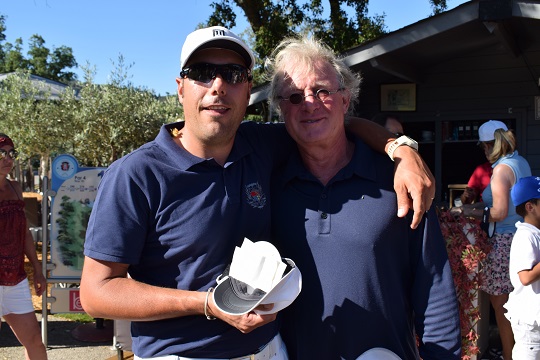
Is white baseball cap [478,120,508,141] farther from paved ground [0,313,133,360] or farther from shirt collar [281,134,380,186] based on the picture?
paved ground [0,313,133,360]

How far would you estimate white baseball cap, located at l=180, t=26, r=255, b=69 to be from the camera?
79.3 inches

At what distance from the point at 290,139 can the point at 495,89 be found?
7.02m

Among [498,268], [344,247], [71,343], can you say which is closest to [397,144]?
[344,247]

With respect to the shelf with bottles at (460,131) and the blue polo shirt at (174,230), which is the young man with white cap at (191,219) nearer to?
→ the blue polo shirt at (174,230)

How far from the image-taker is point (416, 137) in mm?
9133

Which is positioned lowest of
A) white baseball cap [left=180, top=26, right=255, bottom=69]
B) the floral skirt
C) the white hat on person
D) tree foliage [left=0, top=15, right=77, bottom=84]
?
the floral skirt

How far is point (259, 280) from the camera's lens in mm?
1691

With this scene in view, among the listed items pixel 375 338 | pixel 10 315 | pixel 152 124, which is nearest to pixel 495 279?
pixel 375 338

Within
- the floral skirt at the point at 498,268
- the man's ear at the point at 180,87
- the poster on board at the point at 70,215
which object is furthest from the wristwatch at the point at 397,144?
the poster on board at the point at 70,215

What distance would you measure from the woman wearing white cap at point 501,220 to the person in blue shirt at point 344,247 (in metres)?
2.83

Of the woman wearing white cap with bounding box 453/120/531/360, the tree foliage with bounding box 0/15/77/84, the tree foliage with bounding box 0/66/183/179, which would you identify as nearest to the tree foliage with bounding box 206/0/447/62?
the tree foliage with bounding box 0/66/183/179

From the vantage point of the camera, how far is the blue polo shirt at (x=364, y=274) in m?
2.06

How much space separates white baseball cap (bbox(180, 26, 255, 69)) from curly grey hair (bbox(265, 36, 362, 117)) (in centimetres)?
27

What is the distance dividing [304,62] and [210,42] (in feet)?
1.42
